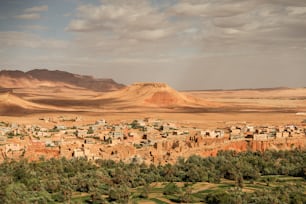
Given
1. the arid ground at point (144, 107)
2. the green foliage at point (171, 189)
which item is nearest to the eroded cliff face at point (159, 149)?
the green foliage at point (171, 189)

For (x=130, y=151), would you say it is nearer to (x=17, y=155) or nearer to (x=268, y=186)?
(x=17, y=155)

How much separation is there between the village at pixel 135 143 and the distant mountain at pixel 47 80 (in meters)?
123

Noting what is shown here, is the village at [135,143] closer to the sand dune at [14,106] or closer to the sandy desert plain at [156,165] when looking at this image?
the sandy desert plain at [156,165]

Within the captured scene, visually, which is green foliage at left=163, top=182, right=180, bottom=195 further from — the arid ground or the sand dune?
the sand dune

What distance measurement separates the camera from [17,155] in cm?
3097

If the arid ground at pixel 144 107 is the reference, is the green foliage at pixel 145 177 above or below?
below

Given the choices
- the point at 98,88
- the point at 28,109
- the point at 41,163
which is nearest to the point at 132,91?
the point at 28,109

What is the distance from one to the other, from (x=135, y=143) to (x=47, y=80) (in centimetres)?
14670

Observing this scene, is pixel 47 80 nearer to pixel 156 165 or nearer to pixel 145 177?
pixel 156 165

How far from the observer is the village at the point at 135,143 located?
31938 mm

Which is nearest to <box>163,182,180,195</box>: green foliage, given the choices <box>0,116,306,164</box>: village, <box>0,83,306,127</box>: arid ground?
<box>0,116,306,164</box>: village

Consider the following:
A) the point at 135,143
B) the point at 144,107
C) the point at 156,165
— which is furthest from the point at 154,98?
the point at 156,165

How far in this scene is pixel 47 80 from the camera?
579 feet

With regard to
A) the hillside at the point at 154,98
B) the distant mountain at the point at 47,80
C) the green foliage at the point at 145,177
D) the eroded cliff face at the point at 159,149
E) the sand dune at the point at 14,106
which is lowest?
the green foliage at the point at 145,177
